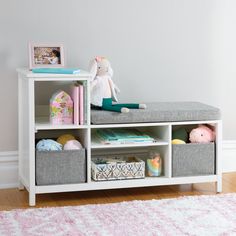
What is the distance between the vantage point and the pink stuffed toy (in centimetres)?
333

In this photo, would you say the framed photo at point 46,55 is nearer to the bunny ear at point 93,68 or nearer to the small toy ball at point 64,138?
the bunny ear at point 93,68

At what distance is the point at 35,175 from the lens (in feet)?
10.1

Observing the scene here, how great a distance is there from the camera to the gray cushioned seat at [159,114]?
315cm

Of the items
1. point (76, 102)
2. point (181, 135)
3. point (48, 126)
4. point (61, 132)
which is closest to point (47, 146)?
point (48, 126)

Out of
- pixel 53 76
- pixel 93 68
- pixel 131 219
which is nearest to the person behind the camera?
pixel 131 219

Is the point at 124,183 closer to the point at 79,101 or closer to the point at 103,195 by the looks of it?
the point at 103,195

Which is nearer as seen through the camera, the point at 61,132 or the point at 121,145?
the point at 121,145

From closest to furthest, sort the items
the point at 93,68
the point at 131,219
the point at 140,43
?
the point at 131,219
the point at 93,68
the point at 140,43

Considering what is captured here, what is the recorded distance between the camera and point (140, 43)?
358 centimetres

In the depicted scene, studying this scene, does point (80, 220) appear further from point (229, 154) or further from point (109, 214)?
point (229, 154)

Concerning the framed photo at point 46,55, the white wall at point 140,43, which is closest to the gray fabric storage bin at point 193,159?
the white wall at point 140,43

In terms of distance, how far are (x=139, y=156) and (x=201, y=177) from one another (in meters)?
0.45

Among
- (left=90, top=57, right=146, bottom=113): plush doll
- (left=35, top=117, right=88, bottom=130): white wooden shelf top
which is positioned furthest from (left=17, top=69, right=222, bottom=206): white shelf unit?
(left=90, top=57, right=146, bottom=113): plush doll

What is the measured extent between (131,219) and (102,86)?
0.80 meters
